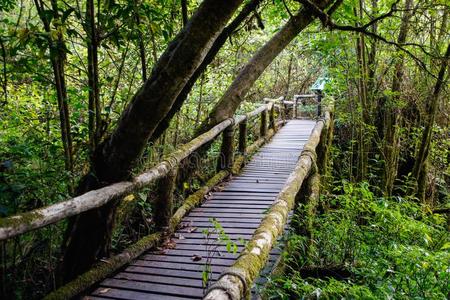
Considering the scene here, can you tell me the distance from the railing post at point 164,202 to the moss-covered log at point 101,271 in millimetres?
168

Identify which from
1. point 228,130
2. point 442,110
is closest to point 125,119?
point 228,130

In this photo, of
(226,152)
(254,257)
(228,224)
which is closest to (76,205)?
(254,257)

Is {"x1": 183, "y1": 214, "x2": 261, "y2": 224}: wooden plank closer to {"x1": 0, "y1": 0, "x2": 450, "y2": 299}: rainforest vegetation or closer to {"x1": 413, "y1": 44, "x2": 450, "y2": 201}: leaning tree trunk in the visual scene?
{"x1": 0, "y1": 0, "x2": 450, "y2": 299}: rainforest vegetation

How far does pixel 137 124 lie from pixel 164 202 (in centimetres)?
155

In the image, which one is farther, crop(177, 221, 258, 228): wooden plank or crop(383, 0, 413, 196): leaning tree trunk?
crop(383, 0, 413, 196): leaning tree trunk

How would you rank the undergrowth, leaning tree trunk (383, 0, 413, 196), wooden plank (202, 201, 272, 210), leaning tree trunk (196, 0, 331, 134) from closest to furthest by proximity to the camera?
the undergrowth < wooden plank (202, 201, 272, 210) < leaning tree trunk (196, 0, 331, 134) < leaning tree trunk (383, 0, 413, 196)

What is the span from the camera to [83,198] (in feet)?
9.42

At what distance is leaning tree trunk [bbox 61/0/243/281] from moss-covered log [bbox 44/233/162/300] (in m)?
0.15

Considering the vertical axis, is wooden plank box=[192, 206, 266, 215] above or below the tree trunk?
below

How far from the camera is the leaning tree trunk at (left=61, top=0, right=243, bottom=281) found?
2867mm

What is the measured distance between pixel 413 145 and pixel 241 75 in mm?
4968

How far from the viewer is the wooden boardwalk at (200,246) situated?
3.42 m

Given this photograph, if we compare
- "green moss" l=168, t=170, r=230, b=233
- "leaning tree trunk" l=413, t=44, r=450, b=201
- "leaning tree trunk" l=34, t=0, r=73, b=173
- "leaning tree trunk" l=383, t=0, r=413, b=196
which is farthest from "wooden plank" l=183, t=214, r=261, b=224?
"leaning tree trunk" l=413, t=44, r=450, b=201

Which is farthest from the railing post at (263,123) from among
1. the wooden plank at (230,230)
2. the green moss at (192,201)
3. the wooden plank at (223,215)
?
the wooden plank at (230,230)
